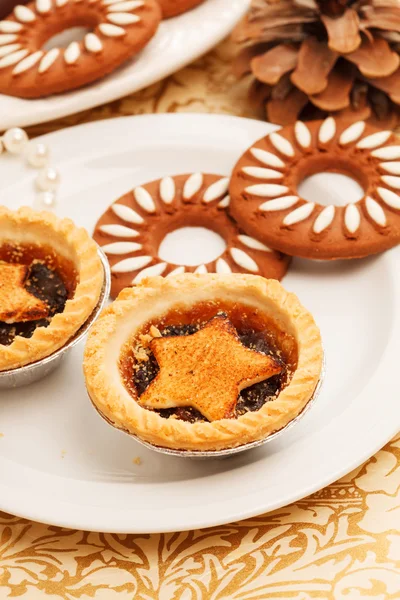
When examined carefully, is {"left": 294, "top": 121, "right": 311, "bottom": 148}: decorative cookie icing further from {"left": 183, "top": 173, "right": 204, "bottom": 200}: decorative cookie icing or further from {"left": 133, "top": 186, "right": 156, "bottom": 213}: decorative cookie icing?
{"left": 133, "top": 186, "right": 156, "bottom": 213}: decorative cookie icing

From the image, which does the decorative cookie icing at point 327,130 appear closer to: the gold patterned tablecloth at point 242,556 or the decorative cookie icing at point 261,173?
the decorative cookie icing at point 261,173

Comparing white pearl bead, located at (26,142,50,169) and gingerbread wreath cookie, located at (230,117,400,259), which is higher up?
white pearl bead, located at (26,142,50,169)

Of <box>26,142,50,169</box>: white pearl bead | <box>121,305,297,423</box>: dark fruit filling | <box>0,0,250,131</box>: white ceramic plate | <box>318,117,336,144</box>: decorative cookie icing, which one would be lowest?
<box>121,305,297,423</box>: dark fruit filling

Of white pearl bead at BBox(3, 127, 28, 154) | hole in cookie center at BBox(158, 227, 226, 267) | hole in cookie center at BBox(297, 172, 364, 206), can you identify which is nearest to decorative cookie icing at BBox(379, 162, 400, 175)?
hole in cookie center at BBox(297, 172, 364, 206)

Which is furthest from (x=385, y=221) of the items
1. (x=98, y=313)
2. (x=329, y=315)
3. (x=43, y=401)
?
(x=43, y=401)

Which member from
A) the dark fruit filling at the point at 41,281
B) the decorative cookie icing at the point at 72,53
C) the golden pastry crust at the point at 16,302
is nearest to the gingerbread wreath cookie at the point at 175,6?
the decorative cookie icing at the point at 72,53

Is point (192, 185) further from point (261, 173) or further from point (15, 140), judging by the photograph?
point (15, 140)
